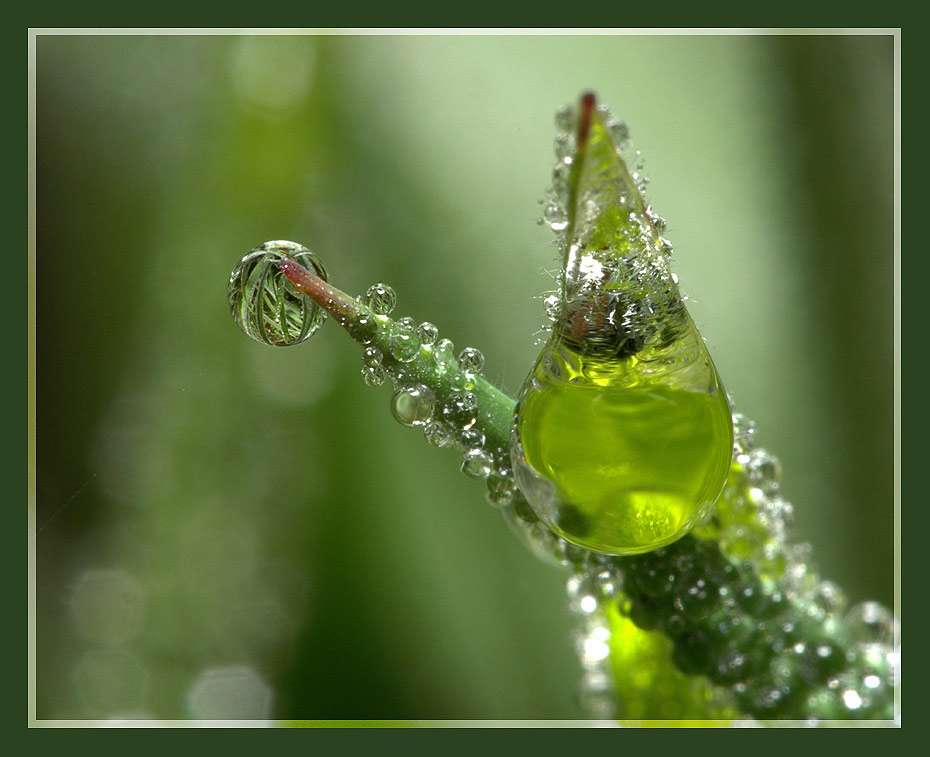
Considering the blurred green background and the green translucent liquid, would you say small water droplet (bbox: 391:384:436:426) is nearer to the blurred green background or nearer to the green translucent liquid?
the green translucent liquid

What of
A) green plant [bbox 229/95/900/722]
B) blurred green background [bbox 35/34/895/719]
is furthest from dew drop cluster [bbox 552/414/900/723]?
blurred green background [bbox 35/34/895/719]

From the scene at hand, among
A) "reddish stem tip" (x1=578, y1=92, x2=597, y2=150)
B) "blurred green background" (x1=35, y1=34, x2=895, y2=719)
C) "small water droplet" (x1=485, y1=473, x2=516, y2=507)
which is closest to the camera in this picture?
"reddish stem tip" (x1=578, y1=92, x2=597, y2=150)

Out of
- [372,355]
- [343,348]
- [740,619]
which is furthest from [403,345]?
[343,348]

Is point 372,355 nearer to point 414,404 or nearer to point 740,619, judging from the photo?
point 414,404

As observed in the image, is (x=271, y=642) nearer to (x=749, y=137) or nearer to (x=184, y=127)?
(x=184, y=127)

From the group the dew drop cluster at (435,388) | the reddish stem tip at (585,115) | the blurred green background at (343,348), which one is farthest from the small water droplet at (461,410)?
the blurred green background at (343,348)

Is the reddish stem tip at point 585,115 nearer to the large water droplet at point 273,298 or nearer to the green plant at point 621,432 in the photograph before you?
the green plant at point 621,432
